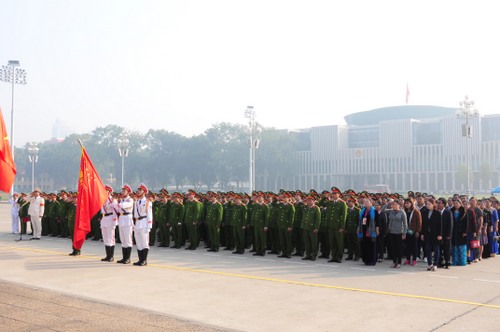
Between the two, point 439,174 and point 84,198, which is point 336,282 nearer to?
point 84,198

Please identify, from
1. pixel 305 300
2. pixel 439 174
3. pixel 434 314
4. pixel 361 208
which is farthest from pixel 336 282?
pixel 439 174

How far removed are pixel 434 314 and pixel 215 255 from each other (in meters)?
7.58

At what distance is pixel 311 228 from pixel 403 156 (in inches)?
3449

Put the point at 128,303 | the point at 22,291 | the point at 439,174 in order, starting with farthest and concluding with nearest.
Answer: the point at 439,174 < the point at 22,291 < the point at 128,303

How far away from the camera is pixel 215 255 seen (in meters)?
14.5

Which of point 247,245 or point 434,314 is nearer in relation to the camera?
point 434,314

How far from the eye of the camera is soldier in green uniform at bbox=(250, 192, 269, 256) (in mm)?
14562

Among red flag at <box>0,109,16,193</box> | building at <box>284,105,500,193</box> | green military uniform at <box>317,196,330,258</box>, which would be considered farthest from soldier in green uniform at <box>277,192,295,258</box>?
building at <box>284,105,500,193</box>

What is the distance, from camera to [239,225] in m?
15.1

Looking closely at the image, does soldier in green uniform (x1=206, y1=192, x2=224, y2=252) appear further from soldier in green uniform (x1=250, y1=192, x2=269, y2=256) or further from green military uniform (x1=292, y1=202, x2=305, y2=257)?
green military uniform (x1=292, y1=202, x2=305, y2=257)

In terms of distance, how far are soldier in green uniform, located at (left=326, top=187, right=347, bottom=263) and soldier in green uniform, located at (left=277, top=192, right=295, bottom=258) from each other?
114cm

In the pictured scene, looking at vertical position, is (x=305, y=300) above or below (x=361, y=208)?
below

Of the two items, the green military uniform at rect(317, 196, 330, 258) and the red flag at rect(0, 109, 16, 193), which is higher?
the red flag at rect(0, 109, 16, 193)

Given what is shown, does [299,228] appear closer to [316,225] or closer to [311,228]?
[311,228]
